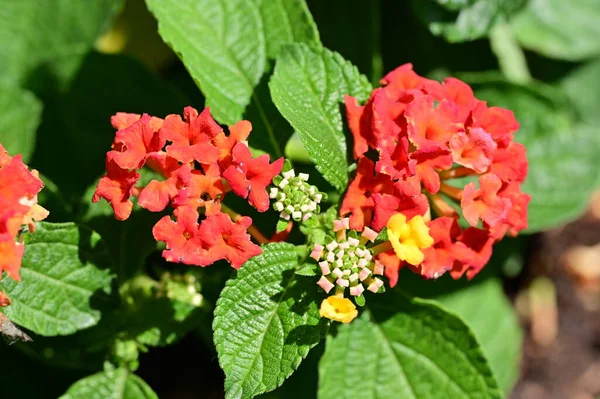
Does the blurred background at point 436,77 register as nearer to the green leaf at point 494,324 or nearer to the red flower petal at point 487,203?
the green leaf at point 494,324

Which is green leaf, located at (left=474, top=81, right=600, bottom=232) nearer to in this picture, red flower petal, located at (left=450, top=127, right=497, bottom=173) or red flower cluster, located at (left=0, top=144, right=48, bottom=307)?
red flower petal, located at (left=450, top=127, right=497, bottom=173)

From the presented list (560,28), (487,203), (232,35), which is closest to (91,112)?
(232,35)

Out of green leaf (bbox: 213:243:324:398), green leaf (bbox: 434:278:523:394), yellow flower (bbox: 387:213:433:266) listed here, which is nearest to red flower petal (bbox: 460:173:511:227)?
yellow flower (bbox: 387:213:433:266)

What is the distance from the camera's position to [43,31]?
8.36 ft

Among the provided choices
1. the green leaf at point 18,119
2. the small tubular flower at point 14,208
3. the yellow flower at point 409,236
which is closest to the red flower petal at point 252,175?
the yellow flower at point 409,236

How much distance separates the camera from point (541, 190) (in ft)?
8.06

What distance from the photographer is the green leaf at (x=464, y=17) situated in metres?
2.22

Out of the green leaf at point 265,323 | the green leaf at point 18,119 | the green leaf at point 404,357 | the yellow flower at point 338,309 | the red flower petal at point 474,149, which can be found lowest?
the green leaf at point 404,357

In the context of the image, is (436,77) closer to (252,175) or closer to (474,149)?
(474,149)

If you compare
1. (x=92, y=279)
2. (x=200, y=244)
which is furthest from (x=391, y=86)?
(x=92, y=279)

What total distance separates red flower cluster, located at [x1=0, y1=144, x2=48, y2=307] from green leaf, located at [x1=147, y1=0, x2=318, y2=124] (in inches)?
21.9

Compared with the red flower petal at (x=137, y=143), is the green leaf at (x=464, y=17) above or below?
below

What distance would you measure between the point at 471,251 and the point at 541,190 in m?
0.92

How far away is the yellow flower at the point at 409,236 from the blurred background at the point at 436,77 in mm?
881
